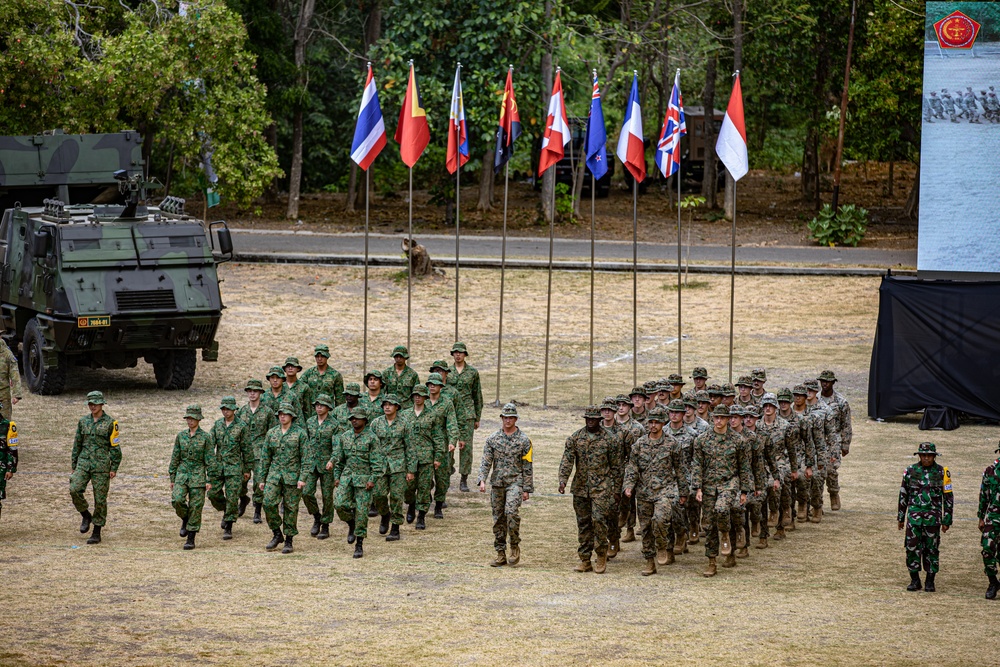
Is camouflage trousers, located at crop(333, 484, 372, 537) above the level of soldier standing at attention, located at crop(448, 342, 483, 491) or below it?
below

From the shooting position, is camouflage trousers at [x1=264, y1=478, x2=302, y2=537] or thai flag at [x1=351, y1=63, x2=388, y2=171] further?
thai flag at [x1=351, y1=63, x2=388, y2=171]

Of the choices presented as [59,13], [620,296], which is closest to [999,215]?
[620,296]

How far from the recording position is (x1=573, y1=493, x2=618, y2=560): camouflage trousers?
12.9 meters

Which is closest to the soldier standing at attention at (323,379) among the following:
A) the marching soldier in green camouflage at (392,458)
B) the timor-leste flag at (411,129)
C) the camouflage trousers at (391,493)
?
the marching soldier in green camouflage at (392,458)

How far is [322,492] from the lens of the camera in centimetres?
1395

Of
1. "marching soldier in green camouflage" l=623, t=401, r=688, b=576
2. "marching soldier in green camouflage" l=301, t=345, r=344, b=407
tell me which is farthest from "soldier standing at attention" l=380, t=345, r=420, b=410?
"marching soldier in green camouflage" l=623, t=401, r=688, b=576

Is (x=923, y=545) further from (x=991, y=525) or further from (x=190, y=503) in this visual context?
(x=190, y=503)

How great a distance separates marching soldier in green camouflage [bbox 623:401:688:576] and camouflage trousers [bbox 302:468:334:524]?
298 cm

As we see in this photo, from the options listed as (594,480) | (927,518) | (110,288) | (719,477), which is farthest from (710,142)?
(927,518)

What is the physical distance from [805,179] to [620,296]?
18.0 metres

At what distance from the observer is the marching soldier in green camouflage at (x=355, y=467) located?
44.3 feet

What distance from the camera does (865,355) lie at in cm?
2633

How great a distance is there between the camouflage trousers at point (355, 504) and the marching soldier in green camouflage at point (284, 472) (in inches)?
15.1

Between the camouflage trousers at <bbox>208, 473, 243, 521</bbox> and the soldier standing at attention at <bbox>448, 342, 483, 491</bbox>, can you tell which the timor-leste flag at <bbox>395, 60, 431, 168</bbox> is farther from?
the camouflage trousers at <bbox>208, 473, 243, 521</bbox>
